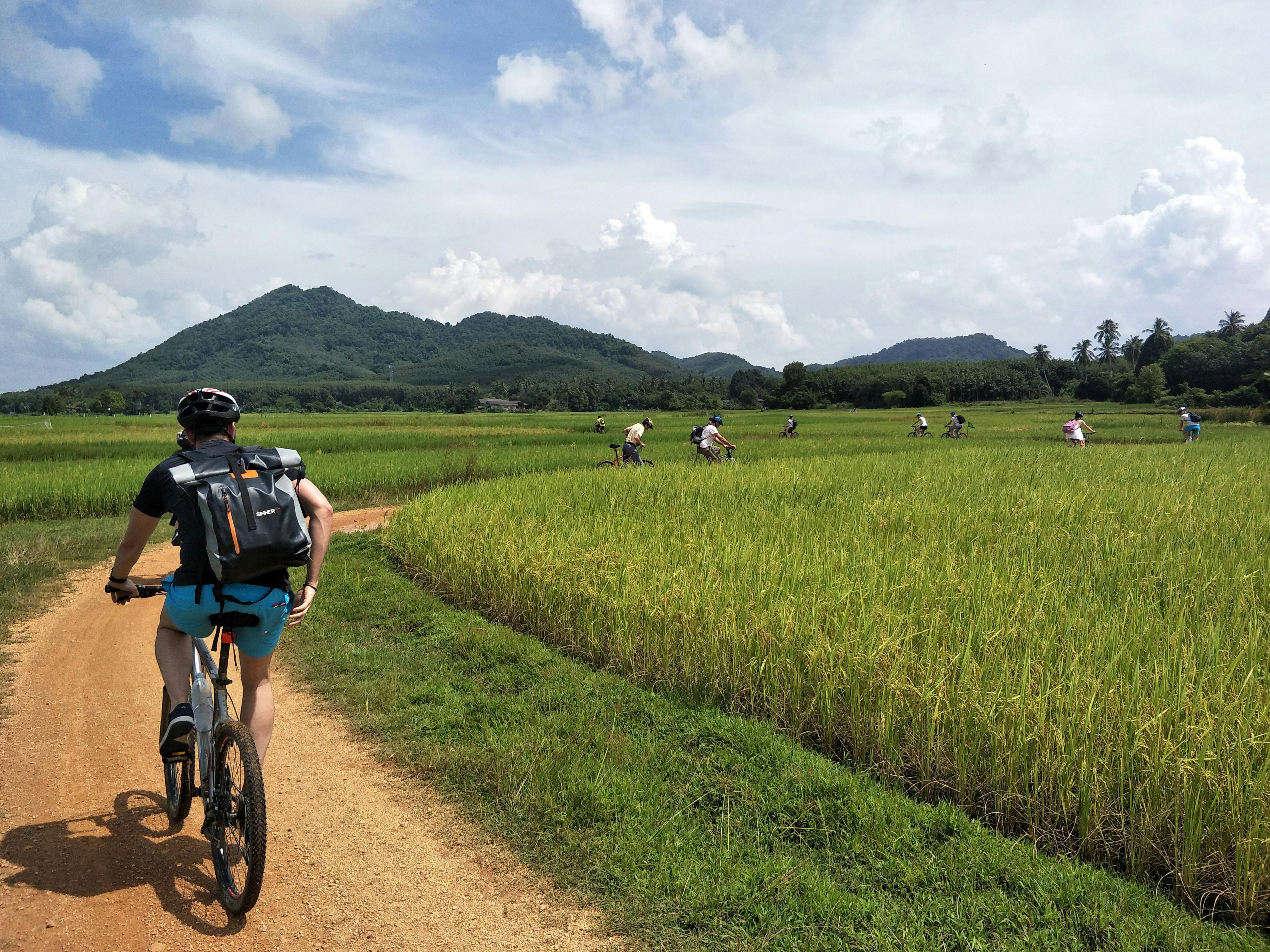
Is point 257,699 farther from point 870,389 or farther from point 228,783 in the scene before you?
point 870,389

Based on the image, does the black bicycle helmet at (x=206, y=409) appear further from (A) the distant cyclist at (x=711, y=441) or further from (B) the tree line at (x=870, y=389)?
(B) the tree line at (x=870, y=389)

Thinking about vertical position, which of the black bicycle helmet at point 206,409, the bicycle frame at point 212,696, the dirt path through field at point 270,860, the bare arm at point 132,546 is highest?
the black bicycle helmet at point 206,409

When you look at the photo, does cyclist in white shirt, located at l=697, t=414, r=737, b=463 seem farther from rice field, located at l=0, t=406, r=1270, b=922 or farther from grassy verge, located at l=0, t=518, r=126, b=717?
grassy verge, located at l=0, t=518, r=126, b=717

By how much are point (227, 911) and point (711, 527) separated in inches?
252

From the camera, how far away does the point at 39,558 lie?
1026 centimetres

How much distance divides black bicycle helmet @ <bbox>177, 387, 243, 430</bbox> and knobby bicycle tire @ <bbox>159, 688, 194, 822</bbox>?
1.48 meters

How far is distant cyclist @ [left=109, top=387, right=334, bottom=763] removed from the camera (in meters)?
3.04

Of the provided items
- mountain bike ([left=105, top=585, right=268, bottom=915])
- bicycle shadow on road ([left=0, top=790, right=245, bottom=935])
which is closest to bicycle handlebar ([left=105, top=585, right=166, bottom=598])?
mountain bike ([left=105, top=585, right=268, bottom=915])

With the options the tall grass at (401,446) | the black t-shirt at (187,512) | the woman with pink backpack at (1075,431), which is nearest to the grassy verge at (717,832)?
the black t-shirt at (187,512)

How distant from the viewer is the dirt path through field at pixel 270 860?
3137 millimetres

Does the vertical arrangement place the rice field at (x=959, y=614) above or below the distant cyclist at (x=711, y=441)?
below

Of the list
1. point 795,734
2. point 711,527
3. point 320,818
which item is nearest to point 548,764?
point 320,818

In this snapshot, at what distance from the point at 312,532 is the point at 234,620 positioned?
1.66ft

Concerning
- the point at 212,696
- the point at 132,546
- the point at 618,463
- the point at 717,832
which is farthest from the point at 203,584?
the point at 618,463
